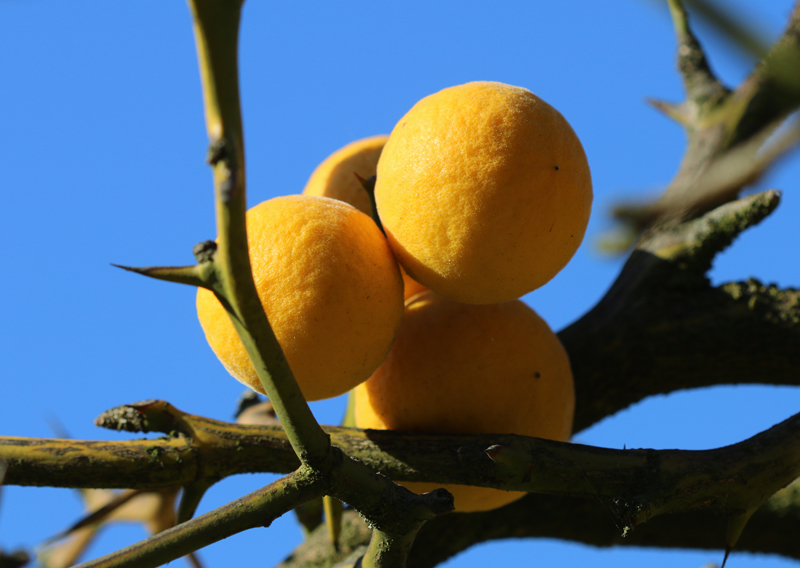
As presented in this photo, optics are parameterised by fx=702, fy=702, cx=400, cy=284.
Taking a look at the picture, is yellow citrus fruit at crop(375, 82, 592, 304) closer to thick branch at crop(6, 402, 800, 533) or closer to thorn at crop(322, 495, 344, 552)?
thick branch at crop(6, 402, 800, 533)

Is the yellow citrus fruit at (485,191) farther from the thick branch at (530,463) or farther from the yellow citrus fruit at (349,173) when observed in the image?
the yellow citrus fruit at (349,173)

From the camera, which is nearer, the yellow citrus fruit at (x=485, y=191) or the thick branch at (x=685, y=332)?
the yellow citrus fruit at (x=485, y=191)

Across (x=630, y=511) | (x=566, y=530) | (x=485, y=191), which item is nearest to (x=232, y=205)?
(x=485, y=191)

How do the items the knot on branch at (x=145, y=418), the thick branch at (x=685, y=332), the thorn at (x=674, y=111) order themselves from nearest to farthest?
the knot on branch at (x=145, y=418)
the thick branch at (x=685, y=332)
the thorn at (x=674, y=111)

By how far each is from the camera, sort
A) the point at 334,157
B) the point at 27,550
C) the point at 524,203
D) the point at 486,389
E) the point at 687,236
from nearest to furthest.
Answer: the point at 27,550, the point at 524,203, the point at 486,389, the point at 334,157, the point at 687,236

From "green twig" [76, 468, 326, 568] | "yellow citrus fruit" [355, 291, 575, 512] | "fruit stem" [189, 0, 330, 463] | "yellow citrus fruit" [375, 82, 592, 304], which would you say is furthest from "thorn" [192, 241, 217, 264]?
"yellow citrus fruit" [355, 291, 575, 512]

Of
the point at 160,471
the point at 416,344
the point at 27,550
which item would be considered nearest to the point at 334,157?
the point at 416,344

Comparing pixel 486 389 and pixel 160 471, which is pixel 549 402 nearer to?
pixel 486 389

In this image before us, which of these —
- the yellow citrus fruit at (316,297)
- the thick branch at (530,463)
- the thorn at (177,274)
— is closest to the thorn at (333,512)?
the thick branch at (530,463)
